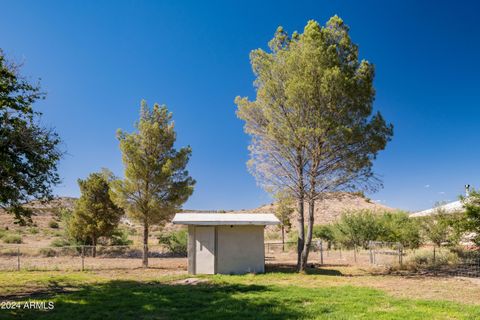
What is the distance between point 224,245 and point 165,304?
8.40m

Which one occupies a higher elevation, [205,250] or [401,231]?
[401,231]

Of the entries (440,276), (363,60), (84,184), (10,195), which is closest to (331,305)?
(440,276)

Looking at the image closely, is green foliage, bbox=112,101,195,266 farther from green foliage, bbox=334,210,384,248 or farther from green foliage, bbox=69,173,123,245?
green foliage, bbox=334,210,384,248

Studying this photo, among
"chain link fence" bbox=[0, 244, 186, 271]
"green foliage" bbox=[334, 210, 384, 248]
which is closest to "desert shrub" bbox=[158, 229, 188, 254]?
"chain link fence" bbox=[0, 244, 186, 271]

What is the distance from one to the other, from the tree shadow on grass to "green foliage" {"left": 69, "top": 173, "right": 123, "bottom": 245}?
41.6ft

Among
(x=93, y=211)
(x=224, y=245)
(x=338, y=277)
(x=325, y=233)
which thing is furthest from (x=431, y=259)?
(x=93, y=211)

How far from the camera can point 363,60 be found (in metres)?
17.6

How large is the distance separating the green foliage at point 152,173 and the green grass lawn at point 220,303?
700 centimetres

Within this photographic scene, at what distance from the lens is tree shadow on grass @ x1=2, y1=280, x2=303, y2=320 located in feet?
27.0

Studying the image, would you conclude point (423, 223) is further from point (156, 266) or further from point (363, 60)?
point (156, 266)

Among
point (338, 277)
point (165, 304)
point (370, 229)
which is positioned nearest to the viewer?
point (165, 304)

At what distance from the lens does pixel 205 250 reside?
58.1ft

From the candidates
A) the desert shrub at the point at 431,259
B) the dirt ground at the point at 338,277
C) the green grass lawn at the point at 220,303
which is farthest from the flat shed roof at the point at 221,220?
the desert shrub at the point at 431,259

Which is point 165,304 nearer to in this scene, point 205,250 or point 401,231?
point 205,250
